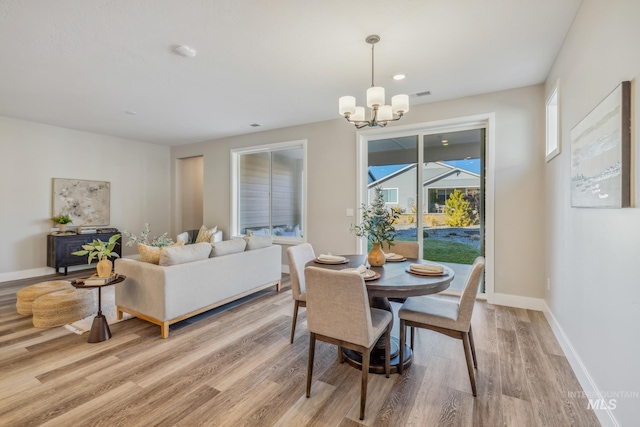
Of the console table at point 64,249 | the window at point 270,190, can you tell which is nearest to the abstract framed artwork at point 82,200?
the console table at point 64,249

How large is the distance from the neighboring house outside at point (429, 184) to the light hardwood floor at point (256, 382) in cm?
181

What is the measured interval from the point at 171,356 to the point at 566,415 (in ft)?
9.30

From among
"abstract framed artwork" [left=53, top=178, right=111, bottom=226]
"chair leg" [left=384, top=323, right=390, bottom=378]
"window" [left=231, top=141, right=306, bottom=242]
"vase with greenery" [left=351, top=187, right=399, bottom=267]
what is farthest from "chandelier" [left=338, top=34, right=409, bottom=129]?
"abstract framed artwork" [left=53, top=178, right=111, bottom=226]

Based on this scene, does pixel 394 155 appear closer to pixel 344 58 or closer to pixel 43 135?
pixel 344 58

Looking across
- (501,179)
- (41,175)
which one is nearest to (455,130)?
(501,179)

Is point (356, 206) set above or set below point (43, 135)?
below

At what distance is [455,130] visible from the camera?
160 inches

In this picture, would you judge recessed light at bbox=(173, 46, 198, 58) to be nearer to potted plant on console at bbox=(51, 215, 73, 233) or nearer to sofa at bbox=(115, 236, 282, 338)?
sofa at bbox=(115, 236, 282, 338)

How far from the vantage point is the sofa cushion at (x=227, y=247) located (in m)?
3.36

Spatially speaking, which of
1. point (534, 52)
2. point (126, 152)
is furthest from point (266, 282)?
point (126, 152)

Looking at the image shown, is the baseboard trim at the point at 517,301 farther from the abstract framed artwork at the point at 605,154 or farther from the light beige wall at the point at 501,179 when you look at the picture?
the abstract framed artwork at the point at 605,154

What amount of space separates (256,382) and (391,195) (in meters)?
3.26

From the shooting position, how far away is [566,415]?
5.82ft

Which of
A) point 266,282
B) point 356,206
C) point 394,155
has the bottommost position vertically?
point 266,282
